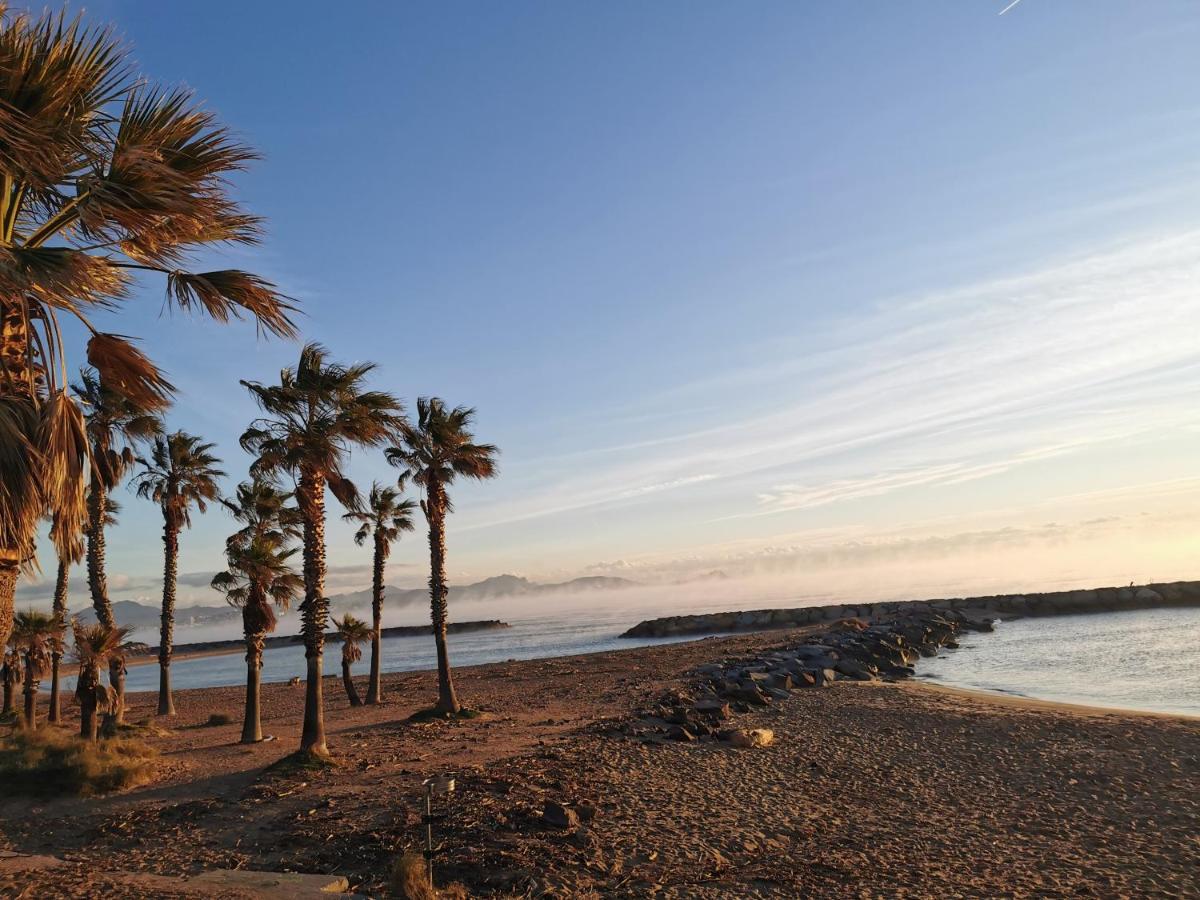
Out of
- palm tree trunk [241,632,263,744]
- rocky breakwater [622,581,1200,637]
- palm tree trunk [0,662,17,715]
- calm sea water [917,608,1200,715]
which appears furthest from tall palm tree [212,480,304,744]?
rocky breakwater [622,581,1200,637]

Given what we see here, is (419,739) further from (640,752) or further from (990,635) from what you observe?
(990,635)

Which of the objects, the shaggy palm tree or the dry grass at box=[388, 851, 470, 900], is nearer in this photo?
the dry grass at box=[388, 851, 470, 900]

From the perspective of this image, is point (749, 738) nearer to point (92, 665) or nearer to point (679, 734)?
point (679, 734)

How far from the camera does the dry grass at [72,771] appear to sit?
13828 mm

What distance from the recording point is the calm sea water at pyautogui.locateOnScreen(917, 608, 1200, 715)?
24.6 meters

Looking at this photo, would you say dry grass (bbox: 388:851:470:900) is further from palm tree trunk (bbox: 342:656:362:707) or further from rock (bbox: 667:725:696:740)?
palm tree trunk (bbox: 342:656:362:707)

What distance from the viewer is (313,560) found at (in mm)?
16797

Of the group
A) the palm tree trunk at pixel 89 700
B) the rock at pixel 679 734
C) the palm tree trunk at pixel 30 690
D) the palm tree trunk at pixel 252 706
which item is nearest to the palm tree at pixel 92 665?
the palm tree trunk at pixel 89 700

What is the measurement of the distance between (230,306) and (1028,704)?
23312mm

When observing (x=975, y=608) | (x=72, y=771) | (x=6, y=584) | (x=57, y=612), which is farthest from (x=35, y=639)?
(x=975, y=608)

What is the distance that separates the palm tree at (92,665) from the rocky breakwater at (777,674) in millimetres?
14375

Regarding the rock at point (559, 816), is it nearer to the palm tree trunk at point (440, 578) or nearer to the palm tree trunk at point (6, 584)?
the palm tree trunk at point (6, 584)

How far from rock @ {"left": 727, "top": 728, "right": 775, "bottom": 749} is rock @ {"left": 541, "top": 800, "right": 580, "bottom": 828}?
6.53 metres

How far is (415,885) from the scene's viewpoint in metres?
8.01
